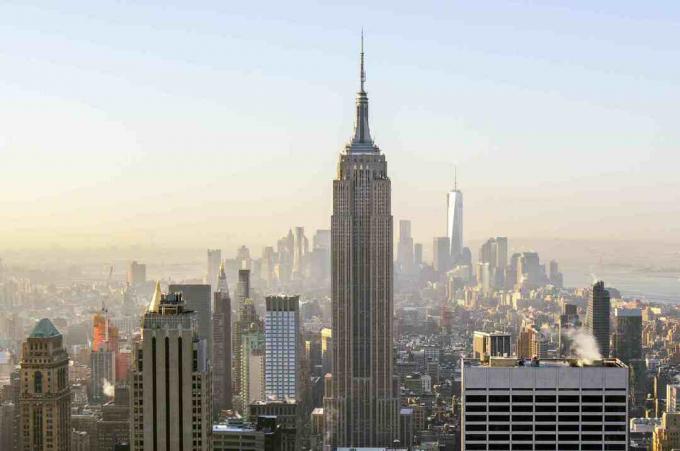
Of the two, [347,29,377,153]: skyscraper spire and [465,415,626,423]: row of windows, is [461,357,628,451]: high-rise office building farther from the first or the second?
[347,29,377,153]: skyscraper spire

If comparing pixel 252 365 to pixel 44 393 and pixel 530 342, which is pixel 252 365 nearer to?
pixel 44 393

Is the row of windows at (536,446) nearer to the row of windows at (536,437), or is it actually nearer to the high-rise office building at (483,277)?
the row of windows at (536,437)

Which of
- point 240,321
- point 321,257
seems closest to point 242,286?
point 240,321

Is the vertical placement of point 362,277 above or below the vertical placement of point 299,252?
below

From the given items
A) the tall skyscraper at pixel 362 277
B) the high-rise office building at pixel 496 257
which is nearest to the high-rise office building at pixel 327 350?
the tall skyscraper at pixel 362 277

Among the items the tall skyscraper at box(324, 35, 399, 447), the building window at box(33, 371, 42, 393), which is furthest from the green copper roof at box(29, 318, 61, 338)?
the tall skyscraper at box(324, 35, 399, 447)

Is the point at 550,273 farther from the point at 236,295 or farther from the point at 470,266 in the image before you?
the point at 236,295

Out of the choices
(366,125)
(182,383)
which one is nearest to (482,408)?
(182,383)
